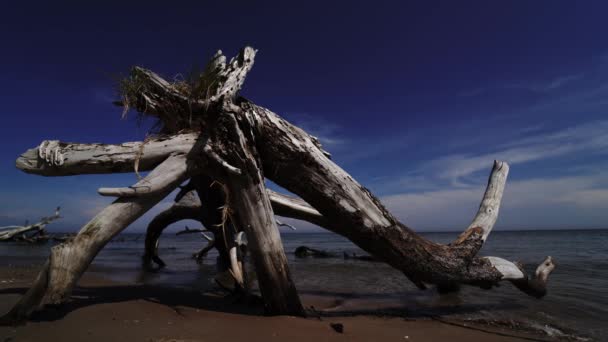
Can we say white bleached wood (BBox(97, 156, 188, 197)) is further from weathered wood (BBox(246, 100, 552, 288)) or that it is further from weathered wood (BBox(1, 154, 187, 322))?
weathered wood (BBox(246, 100, 552, 288))

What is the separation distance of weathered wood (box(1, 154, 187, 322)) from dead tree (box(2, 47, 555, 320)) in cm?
1

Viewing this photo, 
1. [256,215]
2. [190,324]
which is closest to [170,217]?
[256,215]

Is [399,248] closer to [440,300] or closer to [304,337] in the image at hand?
[304,337]

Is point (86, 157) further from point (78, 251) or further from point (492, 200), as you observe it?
point (492, 200)

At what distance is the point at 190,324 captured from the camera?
2.87 metres

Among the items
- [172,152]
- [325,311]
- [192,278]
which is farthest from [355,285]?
[172,152]

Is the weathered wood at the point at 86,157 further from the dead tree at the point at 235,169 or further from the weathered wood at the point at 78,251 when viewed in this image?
the weathered wood at the point at 78,251

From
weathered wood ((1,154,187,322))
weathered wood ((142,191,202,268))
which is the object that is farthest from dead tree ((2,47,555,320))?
weathered wood ((142,191,202,268))

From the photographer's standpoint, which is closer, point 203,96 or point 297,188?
point 203,96

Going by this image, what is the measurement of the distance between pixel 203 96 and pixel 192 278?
4883mm

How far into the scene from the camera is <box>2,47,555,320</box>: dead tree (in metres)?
3.33

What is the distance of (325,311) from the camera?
430cm

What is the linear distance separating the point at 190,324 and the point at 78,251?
131cm

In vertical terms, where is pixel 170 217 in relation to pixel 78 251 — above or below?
above
